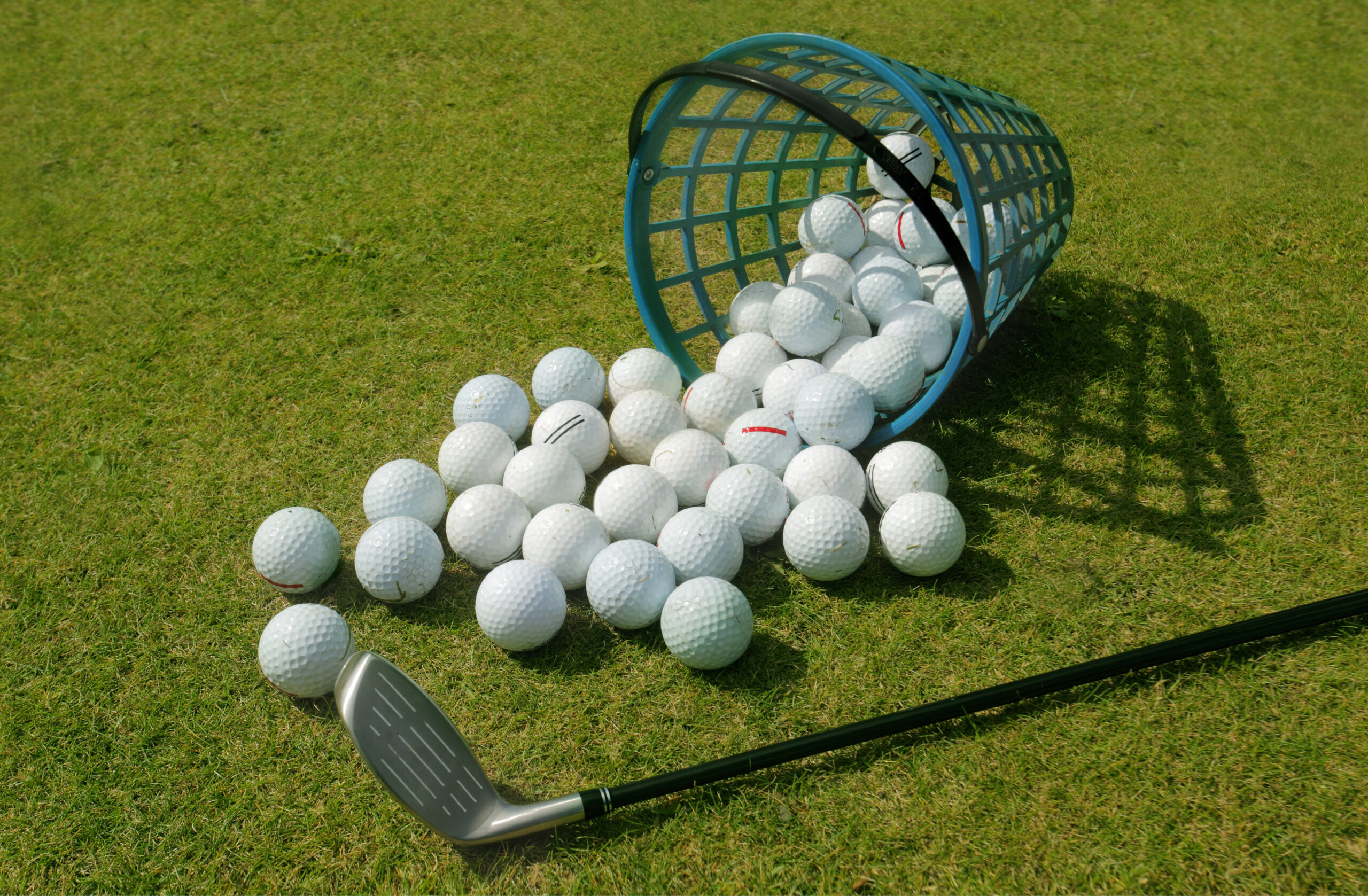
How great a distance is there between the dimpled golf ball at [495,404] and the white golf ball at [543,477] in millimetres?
278

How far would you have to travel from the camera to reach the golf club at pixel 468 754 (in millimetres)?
2219

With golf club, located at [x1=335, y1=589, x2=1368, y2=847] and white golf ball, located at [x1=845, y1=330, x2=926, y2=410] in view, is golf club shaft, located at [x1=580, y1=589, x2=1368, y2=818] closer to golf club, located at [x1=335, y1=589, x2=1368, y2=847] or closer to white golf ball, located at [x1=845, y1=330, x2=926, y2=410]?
golf club, located at [x1=335, y1=589, x2=1368, y2=847]

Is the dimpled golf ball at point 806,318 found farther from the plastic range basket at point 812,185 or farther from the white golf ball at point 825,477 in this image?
the white golf ball at point 825,477

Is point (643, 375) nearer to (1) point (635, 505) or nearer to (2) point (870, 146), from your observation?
(1) point (635, 505)

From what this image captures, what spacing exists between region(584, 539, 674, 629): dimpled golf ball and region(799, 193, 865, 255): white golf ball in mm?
1746

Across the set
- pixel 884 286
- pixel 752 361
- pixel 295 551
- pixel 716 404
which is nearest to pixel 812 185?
pixel 884 286

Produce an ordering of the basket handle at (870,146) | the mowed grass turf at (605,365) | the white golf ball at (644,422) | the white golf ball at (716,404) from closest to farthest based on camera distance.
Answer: the mowed grass turf at (605,365)
the basket handle at (870,146)
the white golf ball at (644,422)
the white golf ball at (716,404)

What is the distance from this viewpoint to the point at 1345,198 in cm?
453

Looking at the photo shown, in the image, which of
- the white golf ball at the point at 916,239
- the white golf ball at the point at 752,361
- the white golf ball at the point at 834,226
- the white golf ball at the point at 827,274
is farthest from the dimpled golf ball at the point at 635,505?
the white golf ball at the point at 916,239

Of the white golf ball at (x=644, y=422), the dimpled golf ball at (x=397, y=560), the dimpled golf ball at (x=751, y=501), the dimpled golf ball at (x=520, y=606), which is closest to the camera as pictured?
the dimpled golf ball at (x=520, y=606)

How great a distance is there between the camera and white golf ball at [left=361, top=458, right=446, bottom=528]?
9.92 ft

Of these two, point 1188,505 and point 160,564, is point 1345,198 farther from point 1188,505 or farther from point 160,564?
point 160,564

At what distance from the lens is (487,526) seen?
9.48 ft

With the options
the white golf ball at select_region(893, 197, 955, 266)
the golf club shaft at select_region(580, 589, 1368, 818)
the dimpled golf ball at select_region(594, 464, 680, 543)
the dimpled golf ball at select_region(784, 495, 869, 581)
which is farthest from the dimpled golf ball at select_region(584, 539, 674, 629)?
the white golf ball at select_region(893, 197, 955, 266)
